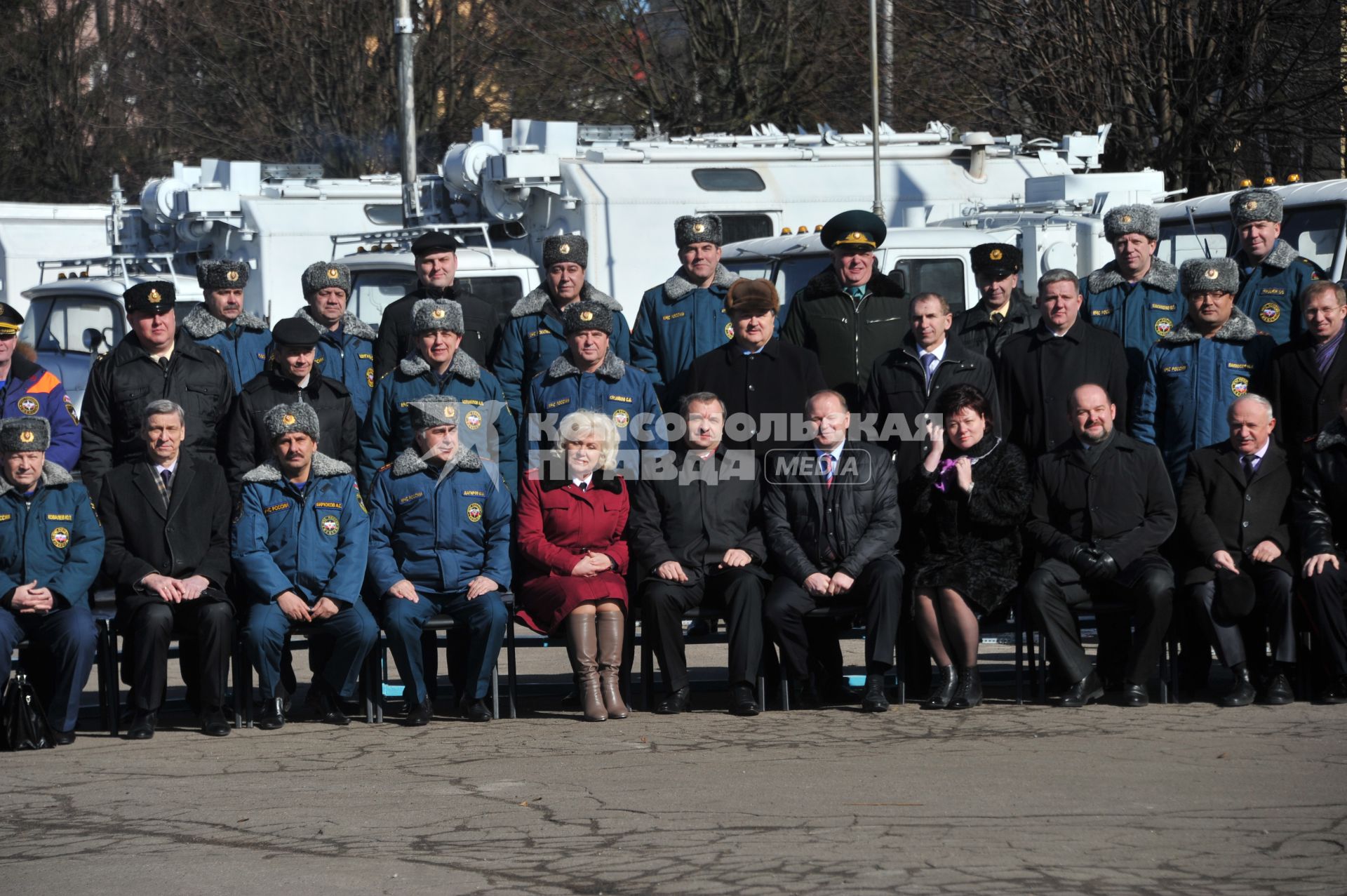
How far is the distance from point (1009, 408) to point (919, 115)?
54.1 feet

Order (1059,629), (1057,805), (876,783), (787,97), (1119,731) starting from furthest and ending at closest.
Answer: (787,97) < (1059,629) < (1119,731) < (876,783) < (1057,805)

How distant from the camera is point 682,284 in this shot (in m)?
9.47

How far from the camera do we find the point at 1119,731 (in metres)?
7.53

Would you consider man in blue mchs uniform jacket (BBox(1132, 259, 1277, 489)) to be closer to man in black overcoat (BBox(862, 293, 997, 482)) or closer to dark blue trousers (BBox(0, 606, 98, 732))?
man in black overcoat (BBox(862, 293, 997, 482))

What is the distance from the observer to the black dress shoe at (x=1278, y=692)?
8.13 meters

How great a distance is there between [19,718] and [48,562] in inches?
28.1

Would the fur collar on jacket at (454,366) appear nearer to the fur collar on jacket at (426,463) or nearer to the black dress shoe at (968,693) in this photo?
the fur collar on jacket at (426,463)

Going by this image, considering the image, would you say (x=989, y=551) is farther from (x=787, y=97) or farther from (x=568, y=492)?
(x=787, y=97)

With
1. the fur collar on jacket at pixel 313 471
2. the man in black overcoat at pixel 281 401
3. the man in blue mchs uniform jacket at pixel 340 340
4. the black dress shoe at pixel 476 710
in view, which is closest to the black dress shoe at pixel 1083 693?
the black dress shoe at pixel 476 710

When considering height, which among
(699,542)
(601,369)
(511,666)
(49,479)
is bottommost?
(511,666)

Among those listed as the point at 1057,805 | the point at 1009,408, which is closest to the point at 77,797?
the point at 1057,805

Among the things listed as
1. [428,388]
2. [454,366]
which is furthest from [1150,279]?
Result: [428,388]

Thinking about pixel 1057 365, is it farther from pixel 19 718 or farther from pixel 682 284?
pixel 19 718

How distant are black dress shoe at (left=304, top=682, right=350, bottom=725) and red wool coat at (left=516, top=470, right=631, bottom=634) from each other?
35.5 inches
